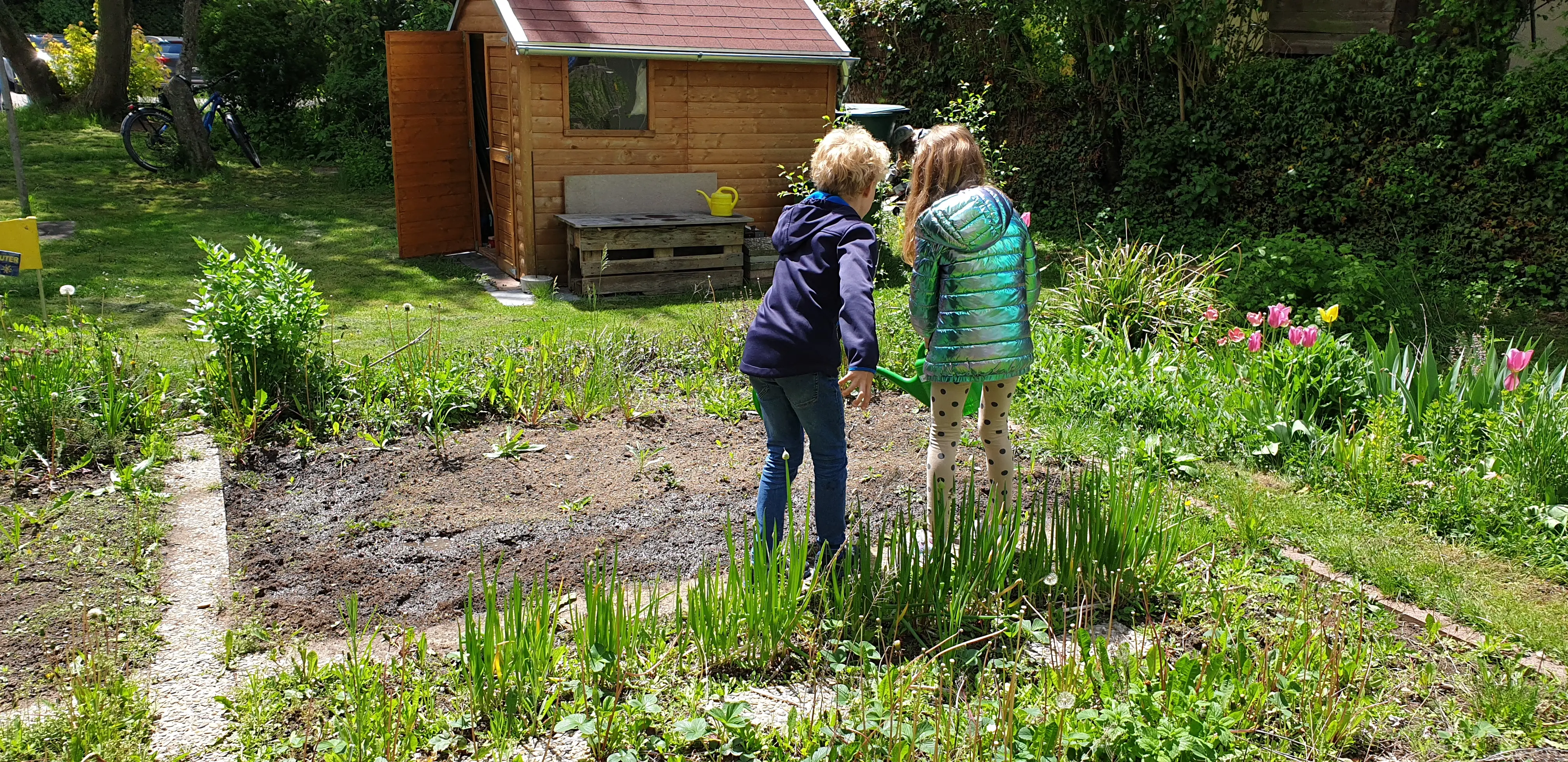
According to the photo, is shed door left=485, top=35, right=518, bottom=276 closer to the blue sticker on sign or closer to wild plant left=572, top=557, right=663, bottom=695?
the blue sticker on sign

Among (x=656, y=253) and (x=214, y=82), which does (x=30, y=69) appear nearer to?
(x=214, y=82)

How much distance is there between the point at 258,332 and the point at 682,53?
16.3ft

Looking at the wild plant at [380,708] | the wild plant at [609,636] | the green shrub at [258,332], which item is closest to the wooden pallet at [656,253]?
the green shrub at [258,332]

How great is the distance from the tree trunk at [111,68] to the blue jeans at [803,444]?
1562 cm

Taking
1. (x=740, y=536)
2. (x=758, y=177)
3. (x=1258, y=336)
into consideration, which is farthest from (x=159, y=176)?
(x=1258, y=336)

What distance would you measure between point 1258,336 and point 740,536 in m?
2.51

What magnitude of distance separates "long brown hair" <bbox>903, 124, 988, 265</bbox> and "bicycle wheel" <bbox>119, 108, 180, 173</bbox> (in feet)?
42.3

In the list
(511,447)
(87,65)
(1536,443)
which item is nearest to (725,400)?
(511,447)

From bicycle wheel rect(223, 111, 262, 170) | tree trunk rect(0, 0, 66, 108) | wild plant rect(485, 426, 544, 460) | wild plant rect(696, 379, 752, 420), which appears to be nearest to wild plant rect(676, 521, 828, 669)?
wild plant rect(485, 426, 544, 460)

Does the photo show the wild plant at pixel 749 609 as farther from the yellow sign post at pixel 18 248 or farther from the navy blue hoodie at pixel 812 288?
the yellow sign post at pixel 18 248

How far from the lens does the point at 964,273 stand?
3385 millimetres

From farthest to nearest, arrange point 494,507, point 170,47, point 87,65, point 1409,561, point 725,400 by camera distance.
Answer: point 170,47 < point 87,65 < point 725,400 < point 494,507 < point 1409,561

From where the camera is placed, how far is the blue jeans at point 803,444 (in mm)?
3246

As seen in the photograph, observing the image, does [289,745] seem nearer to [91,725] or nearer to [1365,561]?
[91,725]
